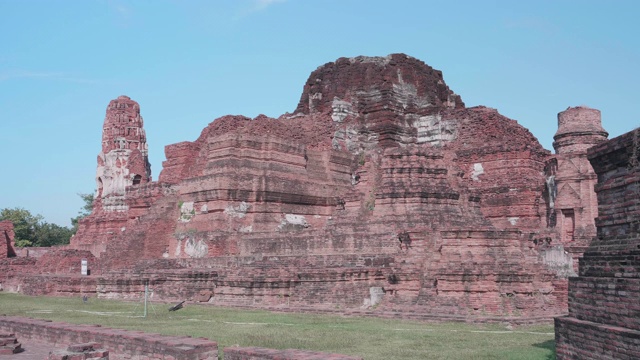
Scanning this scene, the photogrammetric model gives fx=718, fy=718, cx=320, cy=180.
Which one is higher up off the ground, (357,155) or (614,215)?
(357,155)

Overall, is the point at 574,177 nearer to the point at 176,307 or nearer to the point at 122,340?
the point at 176,307

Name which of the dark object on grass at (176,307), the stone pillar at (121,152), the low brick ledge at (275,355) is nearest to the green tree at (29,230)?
the stone pillar at (121,152)

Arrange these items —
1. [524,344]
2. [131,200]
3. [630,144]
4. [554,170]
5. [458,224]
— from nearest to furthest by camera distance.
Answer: [630,144] < [524,344] < [458,224] < [554,170] < [131,200]

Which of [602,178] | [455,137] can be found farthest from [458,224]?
[602,178]

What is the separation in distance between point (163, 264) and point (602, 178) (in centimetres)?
1550

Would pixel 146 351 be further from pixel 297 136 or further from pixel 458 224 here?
pixel 297 136

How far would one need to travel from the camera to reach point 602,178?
28.0 feet

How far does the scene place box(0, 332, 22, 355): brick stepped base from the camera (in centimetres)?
1082

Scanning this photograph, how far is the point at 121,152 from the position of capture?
33.7 m

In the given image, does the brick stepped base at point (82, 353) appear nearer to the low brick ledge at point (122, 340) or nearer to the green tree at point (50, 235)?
the low brick ledge at point (122, 340)

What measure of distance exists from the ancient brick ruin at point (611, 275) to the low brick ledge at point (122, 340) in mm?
4330

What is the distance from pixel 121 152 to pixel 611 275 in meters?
28.9

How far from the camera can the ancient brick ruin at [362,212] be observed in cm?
1509

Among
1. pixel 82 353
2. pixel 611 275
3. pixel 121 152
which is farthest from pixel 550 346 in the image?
pixel 121 152
